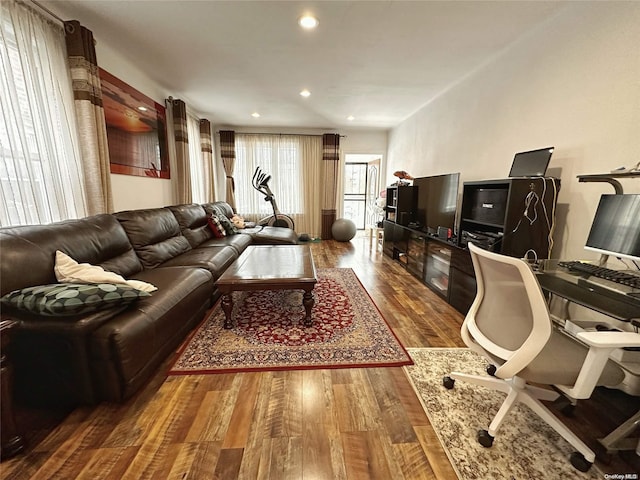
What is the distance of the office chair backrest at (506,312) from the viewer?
1.04 m

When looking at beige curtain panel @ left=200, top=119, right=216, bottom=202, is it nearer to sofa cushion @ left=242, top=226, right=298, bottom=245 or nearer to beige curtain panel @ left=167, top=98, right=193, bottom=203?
beige curtain panel @ left=167, top=98, right=193, bottom=203

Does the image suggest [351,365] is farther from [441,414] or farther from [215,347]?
[215,347]

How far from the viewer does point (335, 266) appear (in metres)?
4.07

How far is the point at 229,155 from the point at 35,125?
3.94 m

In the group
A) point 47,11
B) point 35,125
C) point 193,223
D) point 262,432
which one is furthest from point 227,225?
point 262,432

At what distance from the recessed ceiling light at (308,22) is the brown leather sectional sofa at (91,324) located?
227 cm

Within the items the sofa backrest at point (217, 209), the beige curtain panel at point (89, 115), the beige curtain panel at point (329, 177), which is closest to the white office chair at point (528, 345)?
the beige curtain panel at point (89, 115)

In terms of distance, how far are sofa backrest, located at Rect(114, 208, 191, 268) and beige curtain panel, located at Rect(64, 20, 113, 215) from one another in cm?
23

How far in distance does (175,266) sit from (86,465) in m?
1.56

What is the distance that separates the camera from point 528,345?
3.53ft

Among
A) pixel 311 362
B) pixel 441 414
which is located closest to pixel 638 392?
pixel 441 414

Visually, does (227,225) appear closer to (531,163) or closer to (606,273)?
(531,163)

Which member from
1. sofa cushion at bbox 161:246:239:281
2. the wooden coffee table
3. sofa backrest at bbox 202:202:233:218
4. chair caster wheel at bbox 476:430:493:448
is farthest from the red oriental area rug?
sofa backrest at bbox 202:202:233:218

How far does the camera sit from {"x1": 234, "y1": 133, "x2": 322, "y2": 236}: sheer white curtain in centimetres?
584
